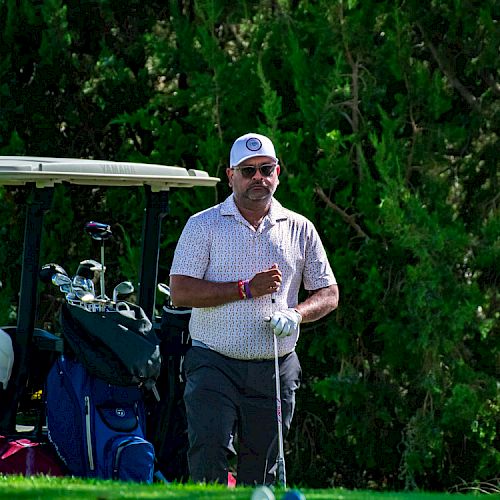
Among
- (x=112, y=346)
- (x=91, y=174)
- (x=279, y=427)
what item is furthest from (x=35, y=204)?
(x=279, y=427)

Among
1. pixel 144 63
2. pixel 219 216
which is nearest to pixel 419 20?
pixel 144 63

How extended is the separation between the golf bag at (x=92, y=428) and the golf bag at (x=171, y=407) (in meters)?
0.45

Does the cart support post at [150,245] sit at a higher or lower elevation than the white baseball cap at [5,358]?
higher

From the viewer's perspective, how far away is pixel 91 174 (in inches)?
290

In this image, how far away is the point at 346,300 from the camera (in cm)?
966

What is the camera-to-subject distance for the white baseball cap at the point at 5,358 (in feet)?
23.9

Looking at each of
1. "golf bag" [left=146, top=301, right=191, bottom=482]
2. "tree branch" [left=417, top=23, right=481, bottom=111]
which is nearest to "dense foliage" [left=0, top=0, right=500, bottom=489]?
"tree branch" [left=417, top=23, right=481, bottom=111]

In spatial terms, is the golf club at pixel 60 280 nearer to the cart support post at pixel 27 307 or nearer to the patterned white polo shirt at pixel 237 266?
the cart support post at pixel 27 307

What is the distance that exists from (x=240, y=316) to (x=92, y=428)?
99 cm

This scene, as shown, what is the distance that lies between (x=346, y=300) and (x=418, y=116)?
4.41 feet

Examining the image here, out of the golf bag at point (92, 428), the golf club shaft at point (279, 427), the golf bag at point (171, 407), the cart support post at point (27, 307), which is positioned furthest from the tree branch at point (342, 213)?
the golf club shaft at point (279, 427)

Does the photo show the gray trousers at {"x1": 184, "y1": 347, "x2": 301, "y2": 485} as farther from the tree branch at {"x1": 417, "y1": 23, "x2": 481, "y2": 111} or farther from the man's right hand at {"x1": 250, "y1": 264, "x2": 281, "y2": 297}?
the tree branch at {"x1": 417, "y1": 23, "x2": 481, "y2": 111}

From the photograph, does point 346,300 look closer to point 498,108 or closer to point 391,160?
point 391,160

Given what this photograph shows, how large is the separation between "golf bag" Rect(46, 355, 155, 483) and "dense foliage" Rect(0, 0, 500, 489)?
2627mm
